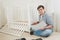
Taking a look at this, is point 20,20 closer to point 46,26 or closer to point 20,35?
point 20,35

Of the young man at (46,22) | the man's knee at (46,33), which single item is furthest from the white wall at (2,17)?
the man's knee at (46,33)

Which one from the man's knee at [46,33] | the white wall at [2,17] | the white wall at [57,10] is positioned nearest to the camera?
the man's knee at [46,33]

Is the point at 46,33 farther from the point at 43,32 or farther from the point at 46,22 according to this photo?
the point at 46,22

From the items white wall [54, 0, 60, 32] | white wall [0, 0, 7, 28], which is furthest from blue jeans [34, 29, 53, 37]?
white wall [0, 0, 7, 28]

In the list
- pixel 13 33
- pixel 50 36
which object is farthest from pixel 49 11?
pixel 13 33

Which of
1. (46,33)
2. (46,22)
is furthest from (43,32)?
(46,22)

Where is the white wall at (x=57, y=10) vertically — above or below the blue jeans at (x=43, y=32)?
above

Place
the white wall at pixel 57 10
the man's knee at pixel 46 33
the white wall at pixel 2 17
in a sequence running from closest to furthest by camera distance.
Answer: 1. the man's knee at pixel 46 33
2. the white wall at pixel 57 10
3. the white wall at pixel 2 17

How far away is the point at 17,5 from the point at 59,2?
2.27ft

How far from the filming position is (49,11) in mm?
1701

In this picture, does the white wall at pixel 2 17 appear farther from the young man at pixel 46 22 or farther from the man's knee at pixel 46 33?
the man's knee at pixel 46 33

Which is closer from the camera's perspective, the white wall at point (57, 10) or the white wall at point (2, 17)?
the white wall at point (57, 10)

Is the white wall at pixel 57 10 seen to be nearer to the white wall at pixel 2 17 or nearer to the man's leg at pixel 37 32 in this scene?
the man's leg at pixel 37 32

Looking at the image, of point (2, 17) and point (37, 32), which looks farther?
point (2, 17)
